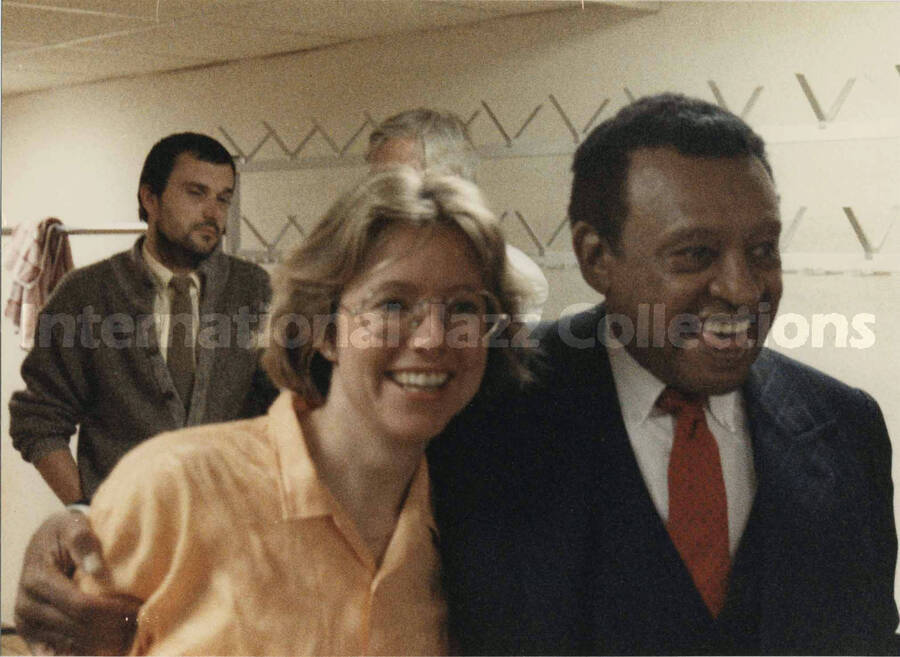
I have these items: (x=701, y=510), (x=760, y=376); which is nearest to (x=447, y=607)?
(x=701, y=510)

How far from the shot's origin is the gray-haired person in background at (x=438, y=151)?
35.9 inches

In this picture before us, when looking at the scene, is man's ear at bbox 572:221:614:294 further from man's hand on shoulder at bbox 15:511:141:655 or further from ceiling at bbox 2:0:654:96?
man's hand on shoulder at bbox 15:511:141:655

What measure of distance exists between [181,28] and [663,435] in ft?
1.94

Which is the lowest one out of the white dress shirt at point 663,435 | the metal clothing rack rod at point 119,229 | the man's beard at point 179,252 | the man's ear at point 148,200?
the white dress shirt at point 663,435

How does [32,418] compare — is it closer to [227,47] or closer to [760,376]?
[227,47]

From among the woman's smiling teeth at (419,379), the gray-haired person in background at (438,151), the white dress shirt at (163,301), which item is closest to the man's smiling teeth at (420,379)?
the woman's smiling teeth at (419,379)

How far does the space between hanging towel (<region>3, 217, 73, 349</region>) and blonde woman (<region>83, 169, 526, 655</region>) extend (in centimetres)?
18

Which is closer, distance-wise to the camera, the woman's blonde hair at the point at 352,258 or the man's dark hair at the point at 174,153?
the woman's blonde hair at the point at 352,258

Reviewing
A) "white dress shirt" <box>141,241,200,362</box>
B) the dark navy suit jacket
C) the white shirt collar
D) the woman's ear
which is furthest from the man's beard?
the white shirt collar

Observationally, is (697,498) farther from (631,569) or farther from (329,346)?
(329,346)

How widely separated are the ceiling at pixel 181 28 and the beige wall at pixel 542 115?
1 centimetres

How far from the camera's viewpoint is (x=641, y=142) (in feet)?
2.99

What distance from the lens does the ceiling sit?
97 cm

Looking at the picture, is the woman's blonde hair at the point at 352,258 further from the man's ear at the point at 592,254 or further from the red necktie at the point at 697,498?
the red necktie at the point at 697,498
